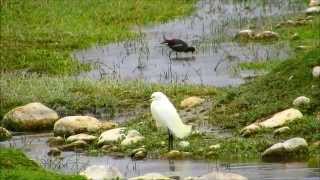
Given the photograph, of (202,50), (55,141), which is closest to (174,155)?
(55,141)

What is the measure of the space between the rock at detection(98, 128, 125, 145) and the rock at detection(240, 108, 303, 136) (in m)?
1.99

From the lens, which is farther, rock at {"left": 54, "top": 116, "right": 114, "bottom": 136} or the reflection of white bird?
rock at {"left": 54, "top": 116, "right": 114, "bottom": 136}

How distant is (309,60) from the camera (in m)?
17.0

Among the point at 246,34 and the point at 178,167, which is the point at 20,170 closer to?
the point at 178,167

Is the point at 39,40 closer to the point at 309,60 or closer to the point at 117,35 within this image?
the point at 117,35

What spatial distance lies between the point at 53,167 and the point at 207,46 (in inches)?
528

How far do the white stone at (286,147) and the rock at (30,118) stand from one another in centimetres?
566

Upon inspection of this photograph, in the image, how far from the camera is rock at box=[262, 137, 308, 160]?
13.2 m

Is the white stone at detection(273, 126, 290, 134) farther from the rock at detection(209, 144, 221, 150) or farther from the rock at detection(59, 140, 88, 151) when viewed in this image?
the rock at detection(59, 140, 88, 151)

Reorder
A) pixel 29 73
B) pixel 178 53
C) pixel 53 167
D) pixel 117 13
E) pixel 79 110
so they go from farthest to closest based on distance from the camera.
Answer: pixel 117 13
pixel 178 53
pixel 29 73
pixel 79 110
pixel 53 167

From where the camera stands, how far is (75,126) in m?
16.6

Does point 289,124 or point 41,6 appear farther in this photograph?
point 41,6

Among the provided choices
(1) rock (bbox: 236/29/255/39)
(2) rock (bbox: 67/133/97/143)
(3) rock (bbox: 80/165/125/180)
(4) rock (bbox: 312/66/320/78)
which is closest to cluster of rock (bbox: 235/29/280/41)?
(1) rock (bbox: 236/29/255/39)

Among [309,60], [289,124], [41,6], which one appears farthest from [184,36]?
[289,124]
